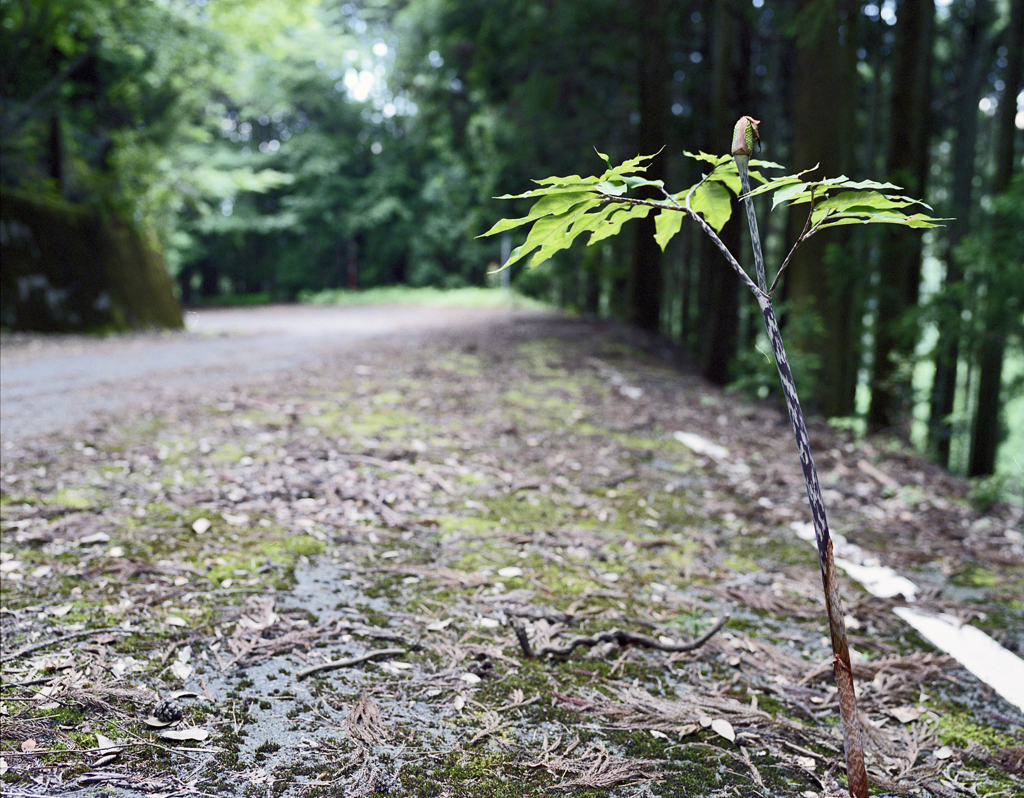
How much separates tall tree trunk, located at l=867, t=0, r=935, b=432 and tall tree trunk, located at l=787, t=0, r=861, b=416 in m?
0.58

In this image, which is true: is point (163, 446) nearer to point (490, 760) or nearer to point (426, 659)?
point (426, 659)

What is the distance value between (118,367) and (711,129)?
7816 mm

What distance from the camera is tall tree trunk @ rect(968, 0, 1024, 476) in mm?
6427

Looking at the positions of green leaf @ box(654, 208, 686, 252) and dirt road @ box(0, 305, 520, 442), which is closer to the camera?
green leaf @ box(654, 208, 686, 252)

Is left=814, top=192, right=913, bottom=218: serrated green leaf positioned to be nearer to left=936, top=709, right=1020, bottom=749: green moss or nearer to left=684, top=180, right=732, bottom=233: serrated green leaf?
left=684, top=180, right=732, bottom=233: serrated green leaf

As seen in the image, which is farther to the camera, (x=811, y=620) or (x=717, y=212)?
(x=811, y=620)

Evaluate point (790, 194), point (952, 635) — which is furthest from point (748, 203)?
point (952, 635)

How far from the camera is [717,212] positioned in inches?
58.7

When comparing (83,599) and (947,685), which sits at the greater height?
(83,599)

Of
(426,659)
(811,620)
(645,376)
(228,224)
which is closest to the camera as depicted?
(426,659)

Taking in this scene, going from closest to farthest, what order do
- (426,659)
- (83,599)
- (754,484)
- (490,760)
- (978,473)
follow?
(490,760)
(426,659)
(83,599)
(754,484)
(978,473)

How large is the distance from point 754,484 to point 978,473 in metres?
7.12

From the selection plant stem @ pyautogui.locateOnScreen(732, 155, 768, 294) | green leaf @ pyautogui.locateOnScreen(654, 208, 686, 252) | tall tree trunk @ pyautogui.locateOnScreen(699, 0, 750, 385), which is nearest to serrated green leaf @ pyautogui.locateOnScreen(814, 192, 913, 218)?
plant stem @ pyautogui.locateOnScreen(732, 155, 768, 294)

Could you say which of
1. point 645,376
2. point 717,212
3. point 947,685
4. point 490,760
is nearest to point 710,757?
point 490,760
